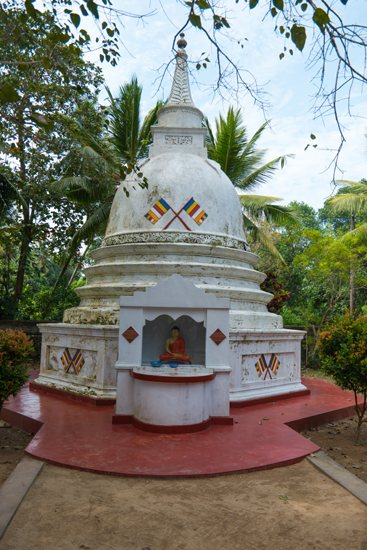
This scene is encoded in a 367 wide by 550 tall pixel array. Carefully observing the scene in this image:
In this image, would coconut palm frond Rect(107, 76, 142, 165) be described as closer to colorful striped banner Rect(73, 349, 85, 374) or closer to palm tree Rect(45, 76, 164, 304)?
palm tree Rect(45, 76, 164, 304)

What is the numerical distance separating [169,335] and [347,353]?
300cm

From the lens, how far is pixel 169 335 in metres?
7.45

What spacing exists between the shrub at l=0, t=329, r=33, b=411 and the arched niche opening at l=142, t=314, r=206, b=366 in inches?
90.8

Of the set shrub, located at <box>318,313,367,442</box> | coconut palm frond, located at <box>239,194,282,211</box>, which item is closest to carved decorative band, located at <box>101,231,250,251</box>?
shrub, located at <box>318,313,367,442</box>

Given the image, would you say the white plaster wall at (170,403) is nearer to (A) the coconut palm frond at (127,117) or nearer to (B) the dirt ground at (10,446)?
(B) the dirt ground at (10,446)

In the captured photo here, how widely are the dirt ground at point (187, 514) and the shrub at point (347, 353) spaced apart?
6.71ft

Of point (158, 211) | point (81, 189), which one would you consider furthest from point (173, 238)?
point (81, 189)

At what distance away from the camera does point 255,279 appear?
9250 millimetres

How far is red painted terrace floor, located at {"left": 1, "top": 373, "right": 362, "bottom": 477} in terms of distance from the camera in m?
4.35

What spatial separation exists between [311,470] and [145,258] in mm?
5232

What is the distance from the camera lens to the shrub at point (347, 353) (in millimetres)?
5867

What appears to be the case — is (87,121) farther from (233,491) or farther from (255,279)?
(233,491)

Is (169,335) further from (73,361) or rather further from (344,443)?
(344,443)

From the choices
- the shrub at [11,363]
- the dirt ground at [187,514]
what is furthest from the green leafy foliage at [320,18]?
the shrub at [11,363]
